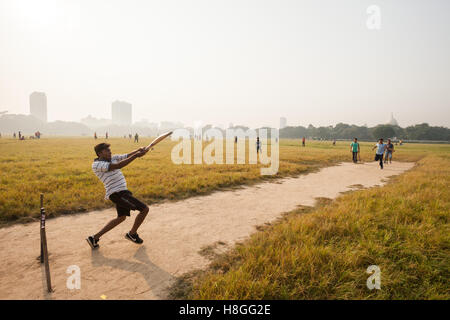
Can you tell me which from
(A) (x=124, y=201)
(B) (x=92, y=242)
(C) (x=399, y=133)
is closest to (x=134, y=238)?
(B) (x=92, y=242)

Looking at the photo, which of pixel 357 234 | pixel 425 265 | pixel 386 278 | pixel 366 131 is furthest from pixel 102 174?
pixel 366 131

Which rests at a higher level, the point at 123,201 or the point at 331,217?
the point at 123,201

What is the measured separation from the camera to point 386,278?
3146 millimetres

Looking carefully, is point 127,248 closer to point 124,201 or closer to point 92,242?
point 92,242

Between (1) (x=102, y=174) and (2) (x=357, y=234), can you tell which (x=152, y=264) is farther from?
(2) (x=357, y=234)

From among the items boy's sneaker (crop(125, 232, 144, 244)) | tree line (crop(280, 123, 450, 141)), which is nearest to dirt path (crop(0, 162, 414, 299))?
boy's sneaker (crop(125, 232, 144, 244))

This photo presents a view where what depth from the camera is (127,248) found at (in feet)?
13.5

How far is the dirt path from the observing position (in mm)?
2990

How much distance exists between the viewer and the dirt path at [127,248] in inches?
118

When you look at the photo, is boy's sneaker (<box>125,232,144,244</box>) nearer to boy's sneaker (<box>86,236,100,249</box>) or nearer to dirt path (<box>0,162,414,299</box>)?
dirt path (<box>0,162,414,299</box>)

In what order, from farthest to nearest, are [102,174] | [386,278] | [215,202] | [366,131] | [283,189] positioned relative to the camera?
[366,131]
[283,189]
[215,202]
[102,174]
[386,278]
